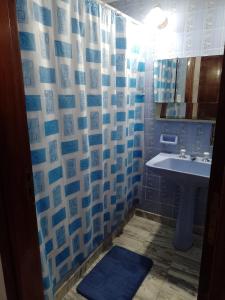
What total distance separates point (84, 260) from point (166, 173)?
96 centimetres

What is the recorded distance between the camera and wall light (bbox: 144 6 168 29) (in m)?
1.84

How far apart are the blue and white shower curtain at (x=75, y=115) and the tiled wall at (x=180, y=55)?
0.84 feet

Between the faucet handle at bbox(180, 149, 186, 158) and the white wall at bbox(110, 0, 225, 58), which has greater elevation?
the white wall at bbox(110, 0, 225, 58)

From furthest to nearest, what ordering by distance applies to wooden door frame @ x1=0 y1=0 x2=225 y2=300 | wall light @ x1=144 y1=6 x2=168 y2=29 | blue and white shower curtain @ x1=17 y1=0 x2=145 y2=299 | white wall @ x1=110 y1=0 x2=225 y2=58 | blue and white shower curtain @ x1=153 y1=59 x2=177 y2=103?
blue and white shower curtain @ x1=153 y1=59 x2=177 y2=103 < wall light @ x1=144 y1=6 x2=168 y2=29 < white wall @ x1=110 y1=0 x2=225 y2=58 < blue and white shower curtain @ x1=17 y1=0 x2=145 y2=299 < wooden door frame @ x1=0 y1=0 x2=225 y2=300

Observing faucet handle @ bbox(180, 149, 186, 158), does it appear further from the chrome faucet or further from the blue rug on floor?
the blue rug on floor

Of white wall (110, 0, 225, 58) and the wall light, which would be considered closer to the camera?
white wall (110, 0, 225, 58)

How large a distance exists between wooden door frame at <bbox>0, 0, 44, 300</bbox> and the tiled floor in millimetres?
642

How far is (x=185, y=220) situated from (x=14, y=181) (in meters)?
1.57

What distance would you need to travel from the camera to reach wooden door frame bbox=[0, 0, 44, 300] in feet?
2.78

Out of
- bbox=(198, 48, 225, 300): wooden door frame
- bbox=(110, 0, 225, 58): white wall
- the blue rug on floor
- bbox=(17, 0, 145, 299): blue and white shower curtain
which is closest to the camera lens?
bbox=(198, 48, 225, 300): wooden door frame

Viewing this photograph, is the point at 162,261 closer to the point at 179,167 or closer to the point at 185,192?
the point at 185,192

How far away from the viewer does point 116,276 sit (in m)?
1.69

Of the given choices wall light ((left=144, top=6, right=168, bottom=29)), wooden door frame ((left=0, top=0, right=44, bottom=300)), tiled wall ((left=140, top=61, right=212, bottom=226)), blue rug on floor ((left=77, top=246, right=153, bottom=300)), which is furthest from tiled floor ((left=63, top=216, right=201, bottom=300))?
wall light ((left=144, top=6, right=168, bottom=29))

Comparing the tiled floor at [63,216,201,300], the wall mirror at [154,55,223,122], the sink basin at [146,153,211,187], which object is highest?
the wall mirror at [154,55,223,122]
